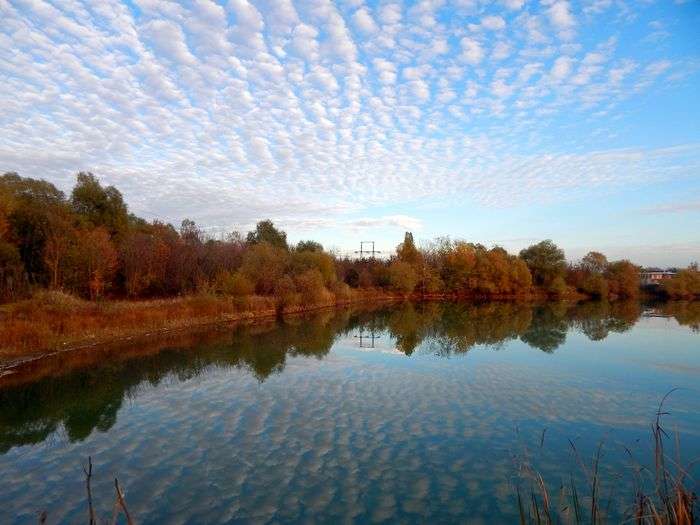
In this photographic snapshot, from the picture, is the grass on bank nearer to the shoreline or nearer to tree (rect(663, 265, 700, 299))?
the shoreline

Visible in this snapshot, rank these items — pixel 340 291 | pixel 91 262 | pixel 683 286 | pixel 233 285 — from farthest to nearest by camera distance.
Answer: pixel 683 286 < pixel 340 291 < pixel 233 285 < pixel 91 262

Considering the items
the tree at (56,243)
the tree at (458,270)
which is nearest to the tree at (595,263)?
the tree at (458,270)

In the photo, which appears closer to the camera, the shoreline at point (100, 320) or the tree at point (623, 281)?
the shoreline at point (100, 320)

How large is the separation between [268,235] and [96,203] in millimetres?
26643

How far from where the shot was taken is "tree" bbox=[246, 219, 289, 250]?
58944 millimetres

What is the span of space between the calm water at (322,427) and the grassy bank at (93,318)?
1544 mm

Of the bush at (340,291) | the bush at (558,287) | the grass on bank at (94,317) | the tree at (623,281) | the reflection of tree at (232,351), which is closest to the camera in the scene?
the reflection of tree at (232,351)

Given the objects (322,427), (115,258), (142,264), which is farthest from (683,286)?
(322,427)

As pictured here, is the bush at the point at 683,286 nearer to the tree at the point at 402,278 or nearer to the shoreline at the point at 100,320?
the tree at the point at 402,278

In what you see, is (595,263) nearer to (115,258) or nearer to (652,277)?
(652,277)

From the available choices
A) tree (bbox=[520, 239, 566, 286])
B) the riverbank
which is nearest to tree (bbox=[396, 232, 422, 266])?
tree (bbox=[520, 239, 566, 286])

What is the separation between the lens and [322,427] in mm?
10102

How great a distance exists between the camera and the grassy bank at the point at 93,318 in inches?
690

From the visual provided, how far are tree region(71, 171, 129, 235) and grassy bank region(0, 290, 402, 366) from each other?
10.8 metres
